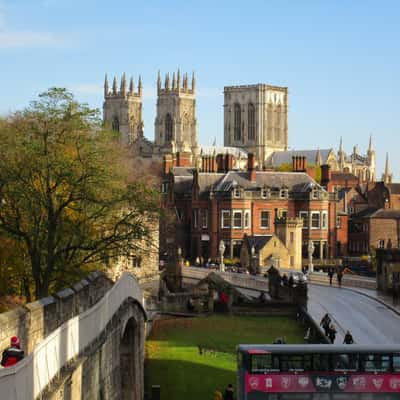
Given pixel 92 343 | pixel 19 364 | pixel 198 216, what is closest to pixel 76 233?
pixel 92 343

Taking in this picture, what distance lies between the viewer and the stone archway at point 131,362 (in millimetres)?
32938

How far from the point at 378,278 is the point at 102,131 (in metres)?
26.1

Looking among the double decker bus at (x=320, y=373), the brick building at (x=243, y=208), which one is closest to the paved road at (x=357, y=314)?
the double decker bus at (x=320, y=373)

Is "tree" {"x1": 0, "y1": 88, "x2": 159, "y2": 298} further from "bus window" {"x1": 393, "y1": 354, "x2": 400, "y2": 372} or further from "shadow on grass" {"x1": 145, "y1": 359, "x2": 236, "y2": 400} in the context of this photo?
"bus window" {"x1": 393, "y1": 354, "x2": 400, "y2": 372}

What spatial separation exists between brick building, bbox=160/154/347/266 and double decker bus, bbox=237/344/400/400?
67974 millimetres

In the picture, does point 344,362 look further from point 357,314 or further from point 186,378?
point 357,314

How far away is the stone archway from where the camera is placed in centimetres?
3294

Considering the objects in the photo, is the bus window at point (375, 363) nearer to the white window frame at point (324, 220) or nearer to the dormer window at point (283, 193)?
the dormer window at point (283, 193)

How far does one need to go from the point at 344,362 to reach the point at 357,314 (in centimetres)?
2552

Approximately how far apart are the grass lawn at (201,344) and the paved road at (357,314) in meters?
1.90

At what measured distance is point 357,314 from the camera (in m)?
50.1

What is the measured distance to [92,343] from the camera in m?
24.2

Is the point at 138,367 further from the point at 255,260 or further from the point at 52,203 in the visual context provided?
the point at 255,260

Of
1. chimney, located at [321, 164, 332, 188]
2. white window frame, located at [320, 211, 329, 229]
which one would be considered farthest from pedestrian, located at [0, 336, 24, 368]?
chimney, located at [321, 164, 332, 188]
